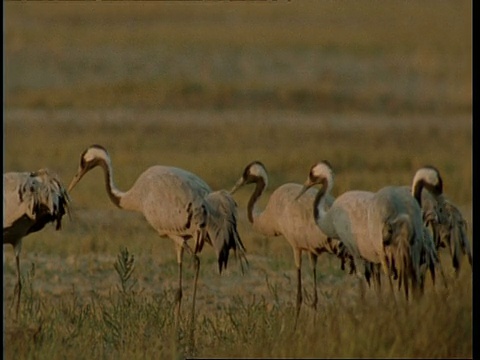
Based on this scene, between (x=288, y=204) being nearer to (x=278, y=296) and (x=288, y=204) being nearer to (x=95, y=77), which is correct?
(x=278, y=296)

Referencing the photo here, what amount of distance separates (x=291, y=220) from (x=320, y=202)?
0.37m

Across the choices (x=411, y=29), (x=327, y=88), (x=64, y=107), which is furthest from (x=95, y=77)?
(x=411, y=29)

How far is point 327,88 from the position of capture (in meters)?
16.7

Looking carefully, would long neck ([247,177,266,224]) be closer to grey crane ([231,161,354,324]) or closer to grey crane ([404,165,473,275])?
grey crane ([231,161,354,324])

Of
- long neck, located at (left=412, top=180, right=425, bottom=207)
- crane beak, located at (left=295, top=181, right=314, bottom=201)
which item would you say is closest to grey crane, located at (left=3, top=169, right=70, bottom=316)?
crane beak, located at (left=295, top=181, right=314, bottom=201)

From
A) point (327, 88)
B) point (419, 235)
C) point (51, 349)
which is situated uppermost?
point (327, 88)

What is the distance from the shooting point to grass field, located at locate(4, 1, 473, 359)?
24.5ft

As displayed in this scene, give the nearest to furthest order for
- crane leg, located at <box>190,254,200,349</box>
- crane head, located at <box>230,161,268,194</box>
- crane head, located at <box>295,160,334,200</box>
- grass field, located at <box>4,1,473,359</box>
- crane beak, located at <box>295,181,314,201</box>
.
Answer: grass field, located at <box>4,1,473,359</box>
crane leg, located at <box>190,254,200,349</box>
crane head, located at <box>295,160,334,200</box>
crane beak, located at <box>295,181,314,201</box>
crane head, located at <box>230,161,268,194</box>

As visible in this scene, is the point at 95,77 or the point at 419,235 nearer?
the point at 419,235

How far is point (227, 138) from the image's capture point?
562 inches

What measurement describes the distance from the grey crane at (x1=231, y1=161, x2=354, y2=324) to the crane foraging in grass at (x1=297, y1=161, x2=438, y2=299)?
0.36 m

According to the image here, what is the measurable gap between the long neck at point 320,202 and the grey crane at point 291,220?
138mm

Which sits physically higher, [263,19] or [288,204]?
[263,19]

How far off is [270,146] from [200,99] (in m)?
1.93
